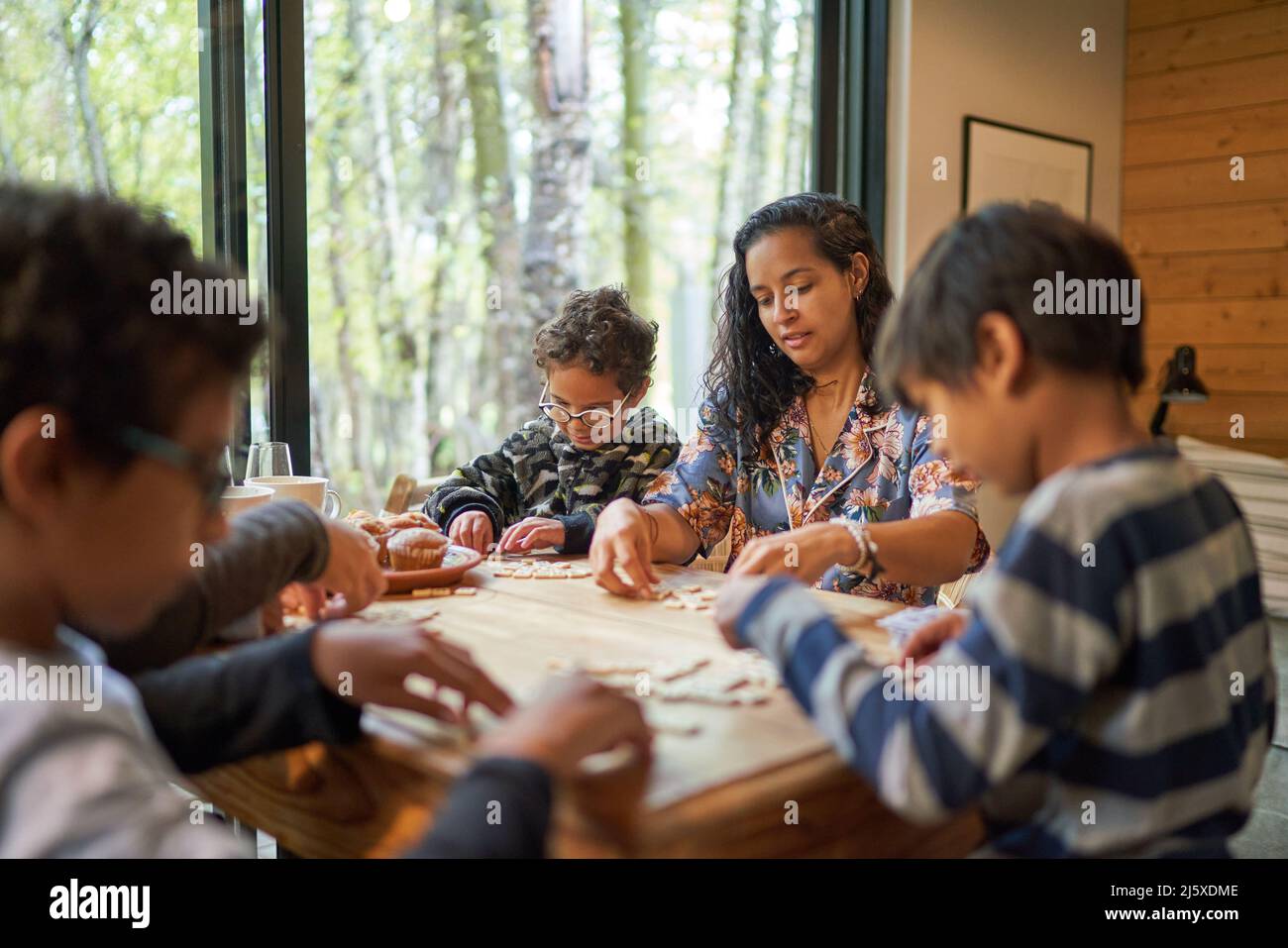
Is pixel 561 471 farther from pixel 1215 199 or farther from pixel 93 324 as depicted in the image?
pixel 1215 199

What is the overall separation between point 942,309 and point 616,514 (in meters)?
0.93

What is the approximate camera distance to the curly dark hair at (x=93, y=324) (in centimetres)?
78

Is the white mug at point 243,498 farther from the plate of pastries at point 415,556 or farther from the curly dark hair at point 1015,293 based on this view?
the curly dark hair at point 1015,293

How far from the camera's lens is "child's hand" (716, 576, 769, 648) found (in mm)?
1083

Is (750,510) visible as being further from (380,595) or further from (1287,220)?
(1287,220)

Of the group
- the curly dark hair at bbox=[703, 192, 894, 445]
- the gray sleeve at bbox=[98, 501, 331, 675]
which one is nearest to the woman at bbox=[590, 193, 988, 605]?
the curly dark hair at bbox=[703, 192, 894, 445]

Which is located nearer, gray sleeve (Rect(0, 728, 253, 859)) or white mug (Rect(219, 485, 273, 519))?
gray sleeve (Rect(0, 728, 253, 859))

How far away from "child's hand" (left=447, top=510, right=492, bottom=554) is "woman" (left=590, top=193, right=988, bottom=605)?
0.34 m

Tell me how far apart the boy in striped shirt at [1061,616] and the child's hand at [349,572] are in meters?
0.63

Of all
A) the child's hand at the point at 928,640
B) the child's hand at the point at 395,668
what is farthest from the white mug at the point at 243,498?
the child's hand at the point at 928,640

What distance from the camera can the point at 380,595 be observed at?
164 centimetres

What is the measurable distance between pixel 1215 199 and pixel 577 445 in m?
3.42

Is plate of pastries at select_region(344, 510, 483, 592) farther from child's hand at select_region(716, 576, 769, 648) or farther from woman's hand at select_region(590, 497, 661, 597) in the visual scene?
child's hand at select_region(716, 576, 769, 648)
